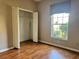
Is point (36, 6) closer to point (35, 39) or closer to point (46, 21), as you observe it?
point (46, 21)

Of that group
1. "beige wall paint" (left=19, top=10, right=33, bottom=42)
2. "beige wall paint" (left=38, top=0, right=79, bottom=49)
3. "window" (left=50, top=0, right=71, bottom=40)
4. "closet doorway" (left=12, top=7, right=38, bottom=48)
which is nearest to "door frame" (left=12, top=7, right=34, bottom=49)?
"closet doorway" (left=12, top=7, right=38, bottom=48)

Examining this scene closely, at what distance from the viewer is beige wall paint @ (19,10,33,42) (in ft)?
16.4

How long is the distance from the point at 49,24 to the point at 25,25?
74.1 inches

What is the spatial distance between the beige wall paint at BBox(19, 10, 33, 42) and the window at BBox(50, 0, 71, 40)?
197 cm

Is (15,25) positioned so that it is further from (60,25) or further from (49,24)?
(60,25)

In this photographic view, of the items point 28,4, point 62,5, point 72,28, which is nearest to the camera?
point 72,28

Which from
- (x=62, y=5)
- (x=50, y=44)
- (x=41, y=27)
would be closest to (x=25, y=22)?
(x=41, y=27)

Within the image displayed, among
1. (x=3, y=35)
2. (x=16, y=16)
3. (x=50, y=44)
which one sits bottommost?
(x=50, y=44)

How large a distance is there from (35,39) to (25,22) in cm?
145

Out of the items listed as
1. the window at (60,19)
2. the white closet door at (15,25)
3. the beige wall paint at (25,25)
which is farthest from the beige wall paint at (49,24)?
the white closet door at (15,25)

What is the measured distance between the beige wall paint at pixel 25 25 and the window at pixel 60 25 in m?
2.00

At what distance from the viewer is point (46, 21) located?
4.39m

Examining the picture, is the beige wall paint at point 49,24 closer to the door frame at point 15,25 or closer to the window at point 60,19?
the window at point 60,19

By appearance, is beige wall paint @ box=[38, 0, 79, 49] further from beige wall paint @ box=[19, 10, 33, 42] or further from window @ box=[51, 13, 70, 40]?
beige wall paint @ box=[19, 10, 33, 42]
